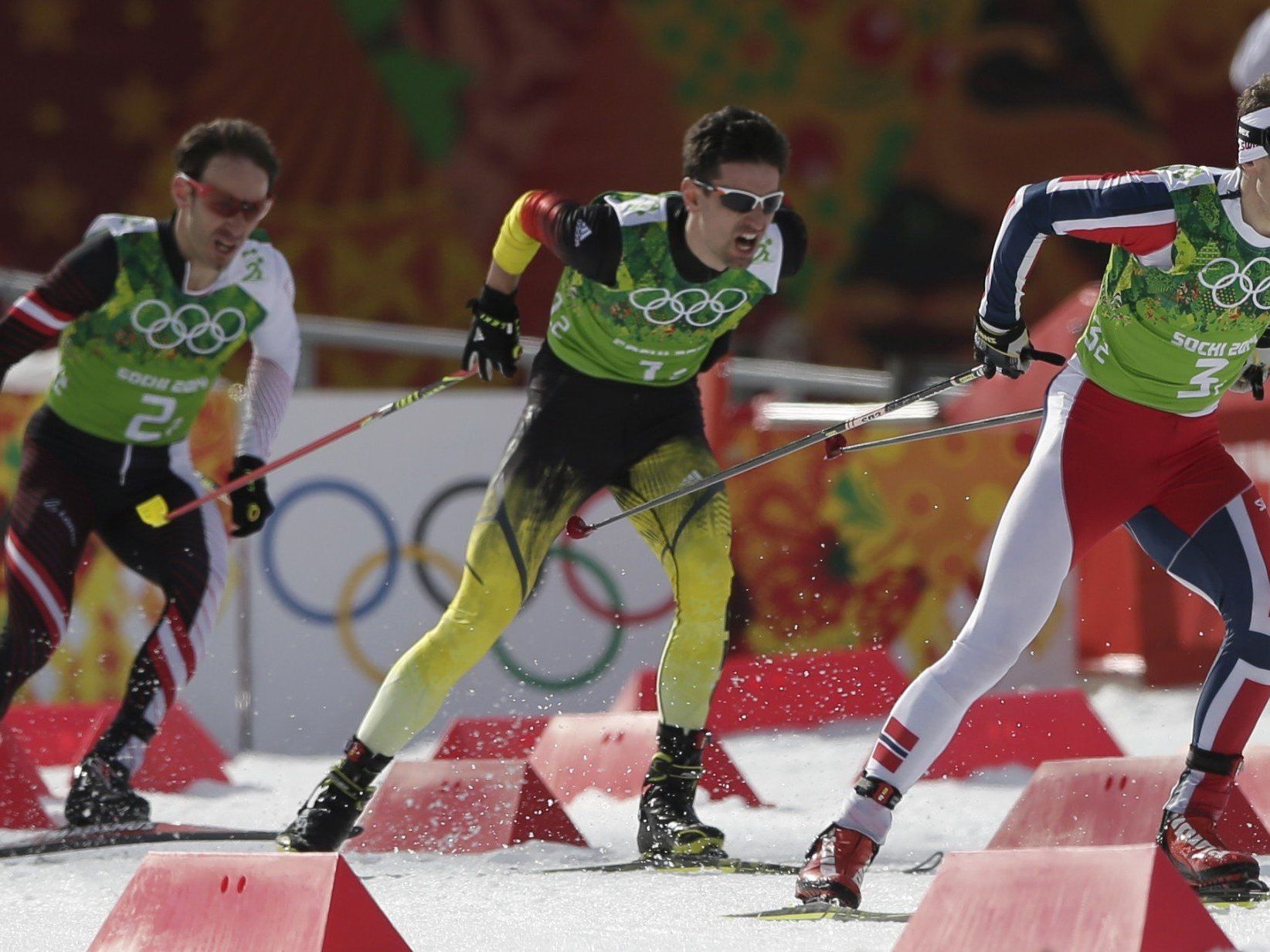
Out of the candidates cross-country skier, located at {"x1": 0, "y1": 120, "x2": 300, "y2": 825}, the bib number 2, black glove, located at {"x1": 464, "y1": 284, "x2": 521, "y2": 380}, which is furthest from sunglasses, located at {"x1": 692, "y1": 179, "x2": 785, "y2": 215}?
the bib number 2

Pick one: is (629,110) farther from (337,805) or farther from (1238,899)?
(1238,899)

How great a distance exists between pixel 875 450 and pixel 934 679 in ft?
13.9

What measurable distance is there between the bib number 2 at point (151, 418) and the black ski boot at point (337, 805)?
1.39 metres

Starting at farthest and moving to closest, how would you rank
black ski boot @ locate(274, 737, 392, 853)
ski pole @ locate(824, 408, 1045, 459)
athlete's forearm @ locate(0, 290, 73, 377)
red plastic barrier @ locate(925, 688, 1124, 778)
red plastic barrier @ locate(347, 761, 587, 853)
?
red plastic barrier @ locate(925, 688, 1124, 778) < athlete's forearm @ locate(0, 290, 73, 377) < red plastic barrier @ locate(347, 761, 587, 853) < black ski boot @ locate(274, 737, 392, 853) < ski pole @ locate(824, 408, 1045, 459)

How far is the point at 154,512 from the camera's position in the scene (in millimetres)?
5672

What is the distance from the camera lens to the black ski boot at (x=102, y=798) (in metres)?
5.57

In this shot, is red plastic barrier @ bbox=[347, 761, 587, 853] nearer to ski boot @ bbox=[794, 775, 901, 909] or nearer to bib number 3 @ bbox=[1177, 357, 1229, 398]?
ski boot @ bbox=[794, 775, 901, 909]

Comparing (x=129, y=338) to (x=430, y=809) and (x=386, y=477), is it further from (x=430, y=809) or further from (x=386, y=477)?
(x=386, y=477)

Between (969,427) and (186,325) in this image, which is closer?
(969,427)

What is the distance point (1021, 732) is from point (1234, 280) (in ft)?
8.16

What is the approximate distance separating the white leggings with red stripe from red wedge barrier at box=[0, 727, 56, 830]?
9.06 feet

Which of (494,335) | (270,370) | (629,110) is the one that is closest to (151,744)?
(270,370)

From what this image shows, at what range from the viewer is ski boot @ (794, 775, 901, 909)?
3.94m

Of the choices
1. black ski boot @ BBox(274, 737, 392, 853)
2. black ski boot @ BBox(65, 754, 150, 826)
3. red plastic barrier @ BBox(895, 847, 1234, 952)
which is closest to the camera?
red plastic barrier @ BBox(895, 847, 1234, 952)
